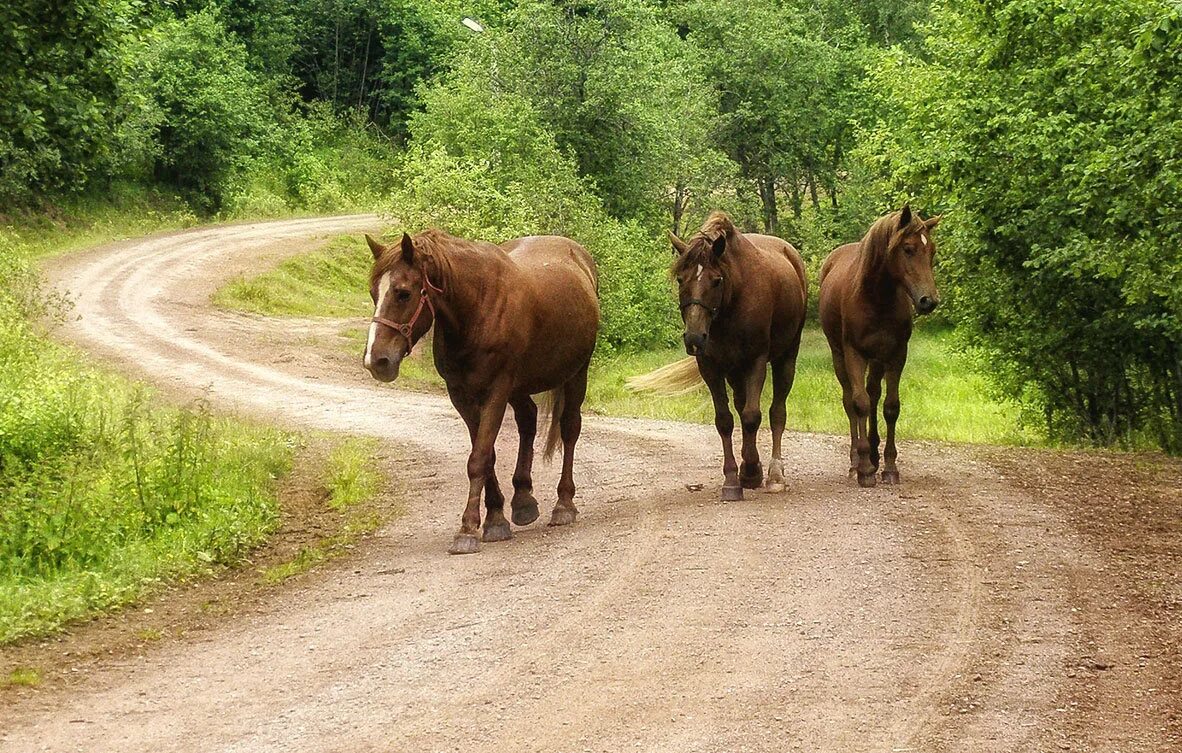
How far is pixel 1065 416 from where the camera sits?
2216 centimetres

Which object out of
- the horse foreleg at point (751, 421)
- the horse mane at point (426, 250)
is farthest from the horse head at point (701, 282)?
the horse mane at point (426, 250)

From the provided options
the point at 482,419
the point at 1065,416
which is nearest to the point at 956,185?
the point at 1065,416

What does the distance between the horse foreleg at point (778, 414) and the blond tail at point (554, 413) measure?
197 cm

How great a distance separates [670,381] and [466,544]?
15376 mm

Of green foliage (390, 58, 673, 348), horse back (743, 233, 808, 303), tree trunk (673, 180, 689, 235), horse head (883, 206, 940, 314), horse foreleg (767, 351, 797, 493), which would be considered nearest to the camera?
horse head (883, 206, 940, 314)

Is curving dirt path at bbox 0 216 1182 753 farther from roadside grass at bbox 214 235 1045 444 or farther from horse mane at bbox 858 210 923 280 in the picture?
roadside grass at bbox 214 235 1045 444

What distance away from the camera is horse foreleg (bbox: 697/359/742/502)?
11.6 metres

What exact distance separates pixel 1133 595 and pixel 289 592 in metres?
5.43

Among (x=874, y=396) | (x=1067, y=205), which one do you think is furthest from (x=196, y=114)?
(x=874, y=396)

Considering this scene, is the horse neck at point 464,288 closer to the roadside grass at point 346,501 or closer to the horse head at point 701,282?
the horse head at point 701,282

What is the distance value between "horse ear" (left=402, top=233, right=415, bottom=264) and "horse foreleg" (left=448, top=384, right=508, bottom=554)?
121 centimetres

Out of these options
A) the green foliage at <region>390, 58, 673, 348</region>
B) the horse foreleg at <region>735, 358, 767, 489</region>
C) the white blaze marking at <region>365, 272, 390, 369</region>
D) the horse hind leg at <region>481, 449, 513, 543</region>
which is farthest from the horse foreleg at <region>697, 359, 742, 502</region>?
the green foliage at <region>390, 58, 673, 348</region>

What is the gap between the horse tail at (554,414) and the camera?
11.5 m

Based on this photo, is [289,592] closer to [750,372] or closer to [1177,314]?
[750,372]
